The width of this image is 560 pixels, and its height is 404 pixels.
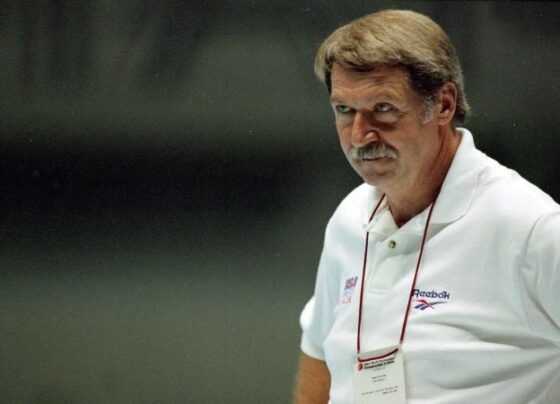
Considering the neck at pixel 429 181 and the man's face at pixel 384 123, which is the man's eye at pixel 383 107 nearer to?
the man's face at pixel 384 123

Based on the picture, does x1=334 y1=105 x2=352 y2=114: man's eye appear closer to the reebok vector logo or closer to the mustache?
the mustache

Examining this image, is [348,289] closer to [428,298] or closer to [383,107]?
[428,298]

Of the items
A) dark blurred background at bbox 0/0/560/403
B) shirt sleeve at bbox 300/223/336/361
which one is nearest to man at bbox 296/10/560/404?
shirt sleeve at bbox 300/223/336/361

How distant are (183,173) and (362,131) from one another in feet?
2.36

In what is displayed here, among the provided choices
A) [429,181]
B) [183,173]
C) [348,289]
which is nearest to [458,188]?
[429,181]

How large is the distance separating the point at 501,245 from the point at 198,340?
0.96m

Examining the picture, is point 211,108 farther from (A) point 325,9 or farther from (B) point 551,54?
(B) point 551,54

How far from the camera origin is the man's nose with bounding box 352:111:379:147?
149 cm

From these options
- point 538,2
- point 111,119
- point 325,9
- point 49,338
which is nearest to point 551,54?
point 538,2

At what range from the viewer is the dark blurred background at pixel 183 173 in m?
2.07

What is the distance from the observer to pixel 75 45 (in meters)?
2.04

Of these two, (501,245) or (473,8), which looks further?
(473,8)

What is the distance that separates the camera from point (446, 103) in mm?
1537

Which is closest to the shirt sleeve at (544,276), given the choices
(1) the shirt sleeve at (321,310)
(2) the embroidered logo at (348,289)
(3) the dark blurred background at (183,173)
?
(2) the embroidered logo at (348,289)
